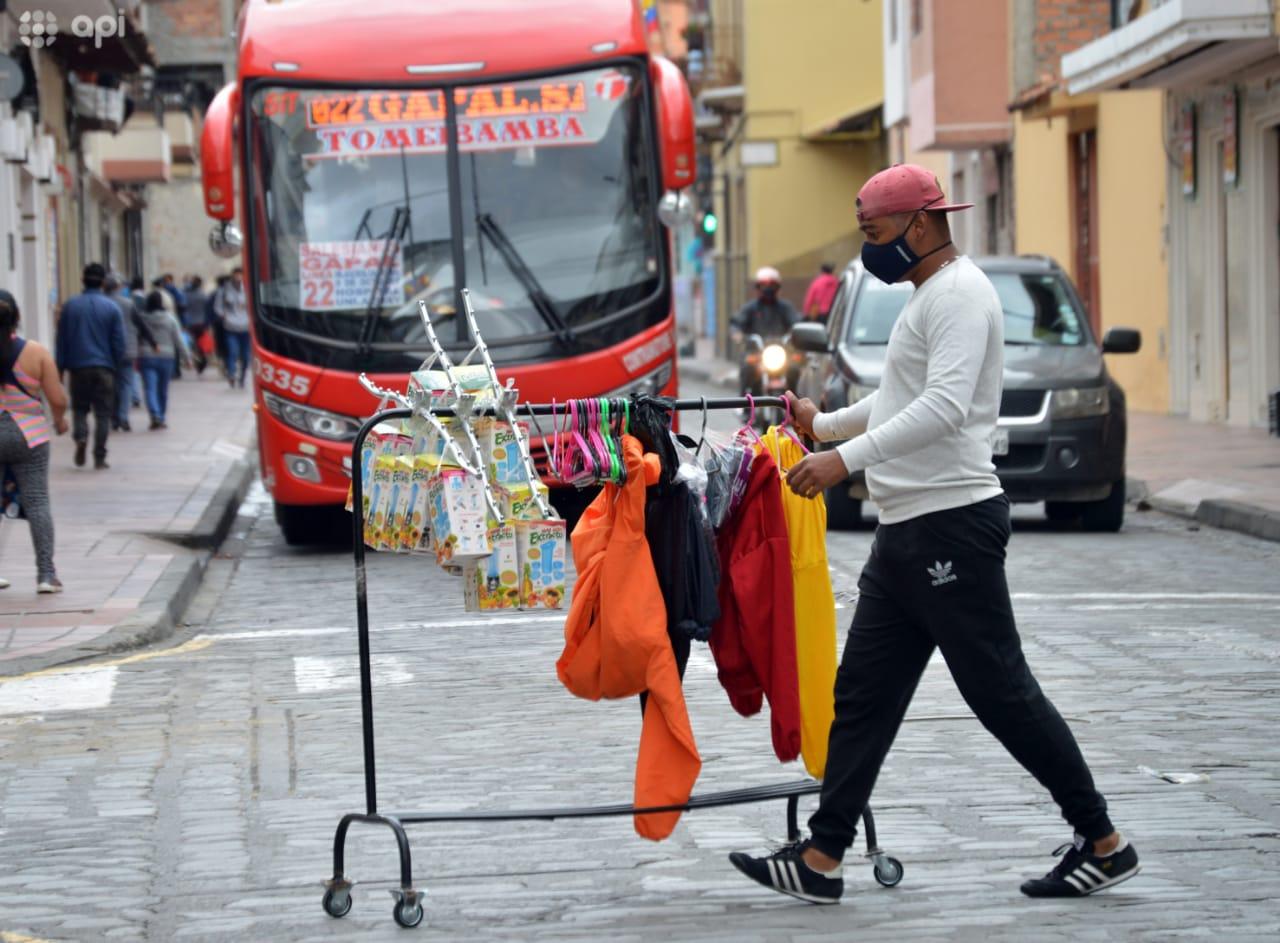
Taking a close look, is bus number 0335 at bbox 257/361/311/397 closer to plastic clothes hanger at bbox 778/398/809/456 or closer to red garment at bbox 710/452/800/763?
plastic clothes hanger at bbox 778/398/809/456

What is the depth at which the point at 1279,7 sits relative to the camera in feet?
66.0

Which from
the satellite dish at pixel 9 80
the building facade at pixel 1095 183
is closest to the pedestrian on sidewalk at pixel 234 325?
the building facade at pixel 1095 183

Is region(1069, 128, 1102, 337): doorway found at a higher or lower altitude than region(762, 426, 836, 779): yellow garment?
higher

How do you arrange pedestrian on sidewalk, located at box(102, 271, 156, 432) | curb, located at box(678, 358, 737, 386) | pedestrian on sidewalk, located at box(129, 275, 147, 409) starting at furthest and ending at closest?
curb, located at box(678, 358, 737, 386) → pedestrian on sidewalk, located at box(129, 275, 147, 409) → pedestrian on sidewalk, located at box(102, 271, 156, 432)

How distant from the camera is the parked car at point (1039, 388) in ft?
46.1

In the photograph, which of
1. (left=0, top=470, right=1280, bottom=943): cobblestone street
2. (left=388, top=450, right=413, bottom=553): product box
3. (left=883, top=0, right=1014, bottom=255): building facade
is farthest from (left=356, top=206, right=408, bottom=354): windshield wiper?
(left=883, top=0, right=1014, bottom=255): building facade

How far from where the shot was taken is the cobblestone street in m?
5.28

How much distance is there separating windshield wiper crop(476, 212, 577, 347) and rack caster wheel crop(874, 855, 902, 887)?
8.39 metres

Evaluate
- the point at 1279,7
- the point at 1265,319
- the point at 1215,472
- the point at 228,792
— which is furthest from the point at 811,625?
the point at 1265,319

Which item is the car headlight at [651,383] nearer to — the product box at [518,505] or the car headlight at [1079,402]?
the car headlight at [1079,402]

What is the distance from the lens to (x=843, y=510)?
1453cm

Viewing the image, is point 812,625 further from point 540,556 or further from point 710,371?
point 710,371

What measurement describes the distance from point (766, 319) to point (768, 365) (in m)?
1.64

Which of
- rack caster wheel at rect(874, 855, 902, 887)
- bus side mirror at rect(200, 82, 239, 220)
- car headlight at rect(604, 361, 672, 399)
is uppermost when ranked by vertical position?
bus side mirror at rect(200, 82, 239, 220)
